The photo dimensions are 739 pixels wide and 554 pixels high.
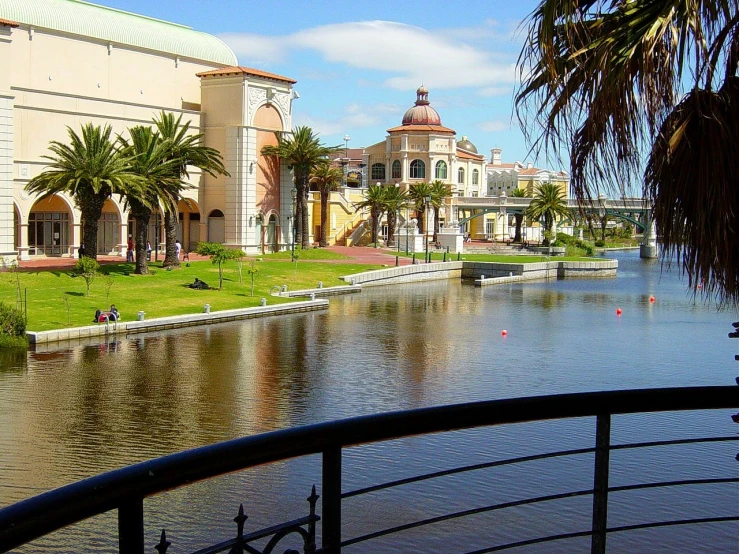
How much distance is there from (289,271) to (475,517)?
38278 mm

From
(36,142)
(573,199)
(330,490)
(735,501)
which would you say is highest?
(36,142)

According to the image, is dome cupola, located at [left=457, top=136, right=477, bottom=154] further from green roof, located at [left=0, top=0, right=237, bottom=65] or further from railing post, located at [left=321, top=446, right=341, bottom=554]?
railing post, located at [left=321, top=446, right=341, bottom=554]

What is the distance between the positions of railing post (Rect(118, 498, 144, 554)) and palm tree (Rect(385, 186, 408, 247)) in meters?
71.6

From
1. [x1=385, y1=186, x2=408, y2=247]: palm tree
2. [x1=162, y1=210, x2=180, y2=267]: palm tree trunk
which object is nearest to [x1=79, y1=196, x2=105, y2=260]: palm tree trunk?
[x1=162, y1=210, x2=180, y2=267]: palm tree trunk

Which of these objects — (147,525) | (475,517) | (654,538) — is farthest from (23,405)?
(654,538)

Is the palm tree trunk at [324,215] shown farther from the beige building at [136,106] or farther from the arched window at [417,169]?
the arched window at [417,169]

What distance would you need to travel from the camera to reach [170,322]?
34375 mm

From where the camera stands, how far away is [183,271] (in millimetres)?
46750

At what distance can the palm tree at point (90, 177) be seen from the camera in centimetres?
3950

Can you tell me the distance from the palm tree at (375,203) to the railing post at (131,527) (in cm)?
7150

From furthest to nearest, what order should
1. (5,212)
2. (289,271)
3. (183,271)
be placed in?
(289,271), (183,271), (5,212)

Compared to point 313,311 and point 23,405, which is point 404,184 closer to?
point 313,311

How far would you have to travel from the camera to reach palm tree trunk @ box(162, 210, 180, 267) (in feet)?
151

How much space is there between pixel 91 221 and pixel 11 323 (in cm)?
1321
